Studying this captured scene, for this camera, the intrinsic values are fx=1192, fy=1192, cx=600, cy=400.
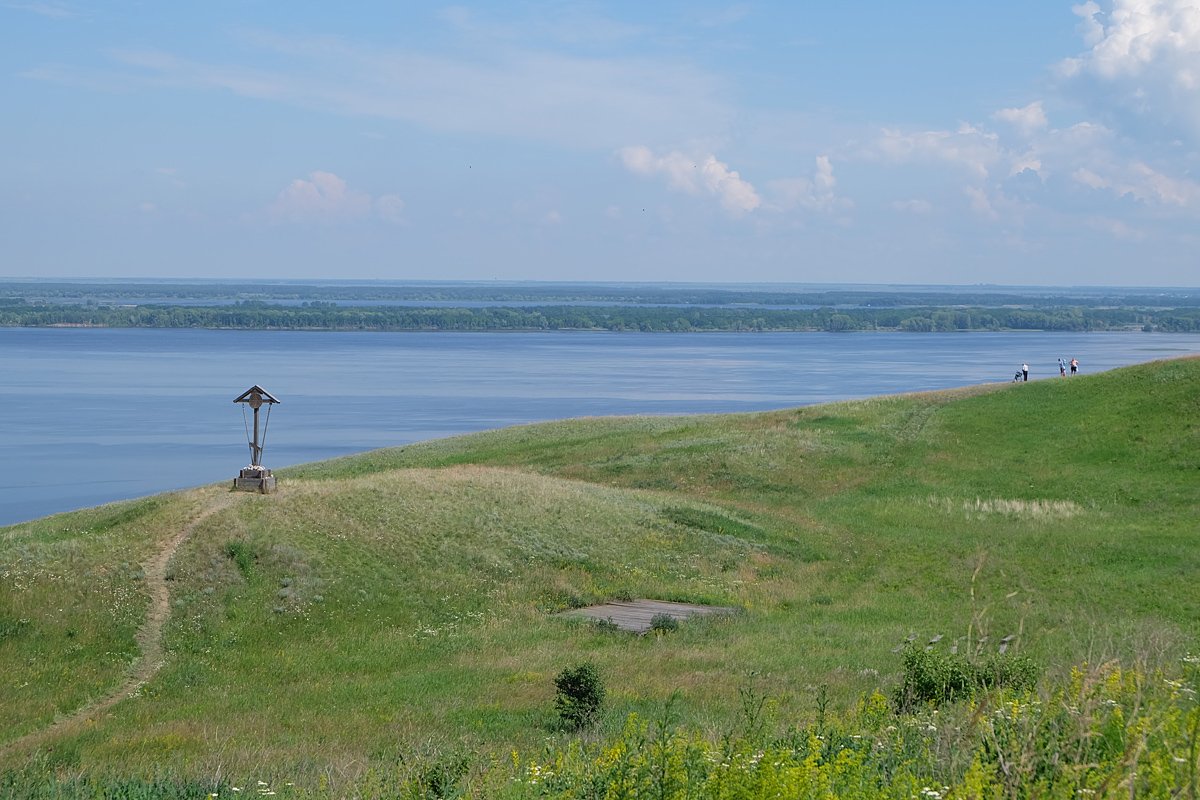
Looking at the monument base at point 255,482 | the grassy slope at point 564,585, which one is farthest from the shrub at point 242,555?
the monument base at point 255,482

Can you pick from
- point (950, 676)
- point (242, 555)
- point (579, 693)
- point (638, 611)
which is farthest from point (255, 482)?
point (950, 676)

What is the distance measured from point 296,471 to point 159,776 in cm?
3563

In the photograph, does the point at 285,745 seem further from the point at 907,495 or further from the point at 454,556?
the point at 907,495

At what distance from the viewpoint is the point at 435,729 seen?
1362cm

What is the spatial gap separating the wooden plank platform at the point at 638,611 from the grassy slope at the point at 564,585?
2.03 ft

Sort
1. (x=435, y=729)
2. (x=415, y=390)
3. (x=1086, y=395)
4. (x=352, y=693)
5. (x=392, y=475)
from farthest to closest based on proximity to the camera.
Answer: (x=415, y=390) → (x=1086, y=395) → (x=392, y=475) → (x=352, y=693) → (x=435, y=729)

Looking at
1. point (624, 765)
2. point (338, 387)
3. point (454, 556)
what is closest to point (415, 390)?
point (338, 387)

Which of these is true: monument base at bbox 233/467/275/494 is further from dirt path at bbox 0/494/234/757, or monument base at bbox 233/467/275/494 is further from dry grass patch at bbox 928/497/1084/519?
dry grass patch at bbox 928/497/1084/519

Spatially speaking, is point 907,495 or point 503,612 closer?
point 503,612

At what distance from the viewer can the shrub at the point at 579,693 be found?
45.1ft

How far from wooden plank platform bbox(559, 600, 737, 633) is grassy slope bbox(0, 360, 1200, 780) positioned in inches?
24.3

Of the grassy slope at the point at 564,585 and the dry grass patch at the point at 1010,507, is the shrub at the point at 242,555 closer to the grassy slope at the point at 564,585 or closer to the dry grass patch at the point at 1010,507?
the grassy slope at the point at 564,585

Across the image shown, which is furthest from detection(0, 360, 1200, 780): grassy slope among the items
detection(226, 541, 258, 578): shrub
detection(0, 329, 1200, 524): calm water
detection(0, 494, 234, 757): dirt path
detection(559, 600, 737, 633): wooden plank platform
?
detection(0, 329, 1200, 524): calm water

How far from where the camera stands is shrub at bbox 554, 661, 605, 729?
13750 mm
